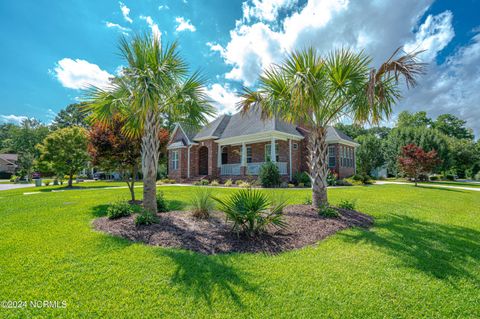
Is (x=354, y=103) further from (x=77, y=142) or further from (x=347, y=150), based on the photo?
(x=77, y=142)

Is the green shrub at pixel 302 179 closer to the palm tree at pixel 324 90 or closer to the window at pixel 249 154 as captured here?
the window at pixel 249 154

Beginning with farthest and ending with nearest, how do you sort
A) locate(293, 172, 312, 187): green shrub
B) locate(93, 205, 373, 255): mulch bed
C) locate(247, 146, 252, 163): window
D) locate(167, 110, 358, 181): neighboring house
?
1. locate(247, 146, 252, 163): window
2. locate(167, 110, 358, 181): neighboring house
3. locate(293, 172, 312, 187): green shrub
4. locate(93, 205, 373, 255): mulch bed

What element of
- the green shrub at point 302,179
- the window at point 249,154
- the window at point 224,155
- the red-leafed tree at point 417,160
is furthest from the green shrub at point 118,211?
the red-leafed tree at point 417,160

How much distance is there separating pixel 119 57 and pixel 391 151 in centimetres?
A: 3681

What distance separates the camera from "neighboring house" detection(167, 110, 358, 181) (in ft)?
58.9

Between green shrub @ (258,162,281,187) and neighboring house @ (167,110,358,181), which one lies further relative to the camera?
neighboring house @ (167,110,358,181)

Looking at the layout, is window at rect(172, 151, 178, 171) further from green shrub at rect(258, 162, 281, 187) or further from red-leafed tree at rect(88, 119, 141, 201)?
red-leafed tree at rect(88, 119, 141, 201)

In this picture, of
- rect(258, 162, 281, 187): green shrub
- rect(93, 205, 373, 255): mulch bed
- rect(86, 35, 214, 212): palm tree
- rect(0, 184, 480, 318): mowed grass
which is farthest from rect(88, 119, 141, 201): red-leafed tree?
rect(258, 162, 281, 187): green shrub

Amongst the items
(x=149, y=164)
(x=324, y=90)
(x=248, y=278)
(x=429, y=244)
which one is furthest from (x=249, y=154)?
(x=248, y=278)

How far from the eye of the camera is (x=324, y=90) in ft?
22.7

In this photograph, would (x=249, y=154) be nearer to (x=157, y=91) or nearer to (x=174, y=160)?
(x=174, y=160)

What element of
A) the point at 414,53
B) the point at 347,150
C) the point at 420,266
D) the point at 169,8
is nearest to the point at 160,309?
the point at 420,266

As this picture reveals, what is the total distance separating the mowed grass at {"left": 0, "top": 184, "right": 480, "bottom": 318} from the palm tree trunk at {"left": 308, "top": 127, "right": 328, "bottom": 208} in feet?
6.46

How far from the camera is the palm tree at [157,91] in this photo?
232 inches
